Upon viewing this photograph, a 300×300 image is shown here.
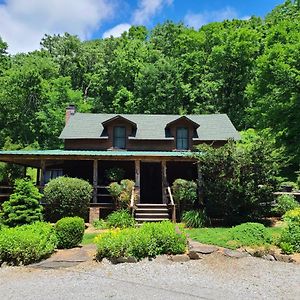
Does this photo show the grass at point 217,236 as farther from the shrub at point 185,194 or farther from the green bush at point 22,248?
the green bush at point 22,248

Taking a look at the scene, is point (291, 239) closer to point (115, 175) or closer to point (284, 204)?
point (284, 204)

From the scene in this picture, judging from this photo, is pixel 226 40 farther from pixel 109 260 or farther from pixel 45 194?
pixel 109 260

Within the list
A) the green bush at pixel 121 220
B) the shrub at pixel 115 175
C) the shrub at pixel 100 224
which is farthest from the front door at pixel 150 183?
the green bush at pixel 121 220

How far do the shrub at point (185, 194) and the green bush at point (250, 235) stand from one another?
4.58 metres

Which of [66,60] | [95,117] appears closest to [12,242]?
[95,117]

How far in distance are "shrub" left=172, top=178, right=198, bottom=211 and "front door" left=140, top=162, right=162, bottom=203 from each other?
5788 millimetres

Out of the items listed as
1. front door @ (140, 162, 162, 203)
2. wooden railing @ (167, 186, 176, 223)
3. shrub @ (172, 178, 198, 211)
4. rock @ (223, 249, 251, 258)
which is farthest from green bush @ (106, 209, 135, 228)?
front door @ (140, 162, 162, 203)

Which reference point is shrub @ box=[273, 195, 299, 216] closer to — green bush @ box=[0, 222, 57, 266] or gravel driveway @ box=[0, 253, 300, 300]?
gravel driveway @ box=[0, 253, 300, 300]

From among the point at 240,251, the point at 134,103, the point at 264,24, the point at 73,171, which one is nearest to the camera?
the point at 240,251

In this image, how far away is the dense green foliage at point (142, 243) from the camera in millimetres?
10648

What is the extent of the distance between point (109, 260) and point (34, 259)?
7.41 ft

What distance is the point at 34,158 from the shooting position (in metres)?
18.1

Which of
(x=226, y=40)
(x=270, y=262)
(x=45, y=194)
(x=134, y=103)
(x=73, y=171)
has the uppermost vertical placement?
(x=226, y=40)

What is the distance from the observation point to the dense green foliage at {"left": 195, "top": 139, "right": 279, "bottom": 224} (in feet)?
51.6
